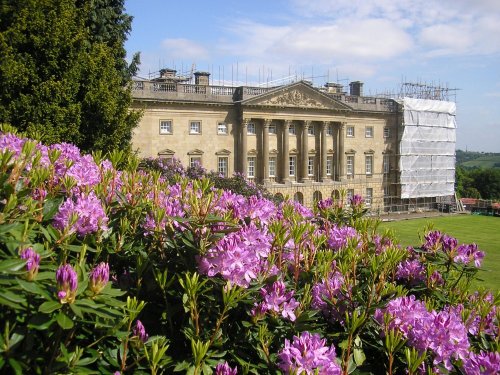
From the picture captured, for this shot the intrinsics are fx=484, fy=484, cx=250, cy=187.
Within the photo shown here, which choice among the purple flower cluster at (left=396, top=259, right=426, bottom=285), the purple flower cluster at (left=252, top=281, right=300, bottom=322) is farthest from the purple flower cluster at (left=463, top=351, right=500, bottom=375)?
the purple flower cluster at (left=396, top=259, right=426, bottom=285)

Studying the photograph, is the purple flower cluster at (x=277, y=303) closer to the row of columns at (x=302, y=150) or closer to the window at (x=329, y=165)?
the row of columns at (x=302, y=150)

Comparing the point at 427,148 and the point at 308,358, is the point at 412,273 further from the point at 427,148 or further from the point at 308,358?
the point at 427,148

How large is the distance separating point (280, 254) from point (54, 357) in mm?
1660

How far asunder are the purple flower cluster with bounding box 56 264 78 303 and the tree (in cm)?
1499

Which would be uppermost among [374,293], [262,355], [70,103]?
[70,103]

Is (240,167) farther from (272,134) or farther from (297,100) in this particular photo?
(297,100)

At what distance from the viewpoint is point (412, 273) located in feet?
13.5

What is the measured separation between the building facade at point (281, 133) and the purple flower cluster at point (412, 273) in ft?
115

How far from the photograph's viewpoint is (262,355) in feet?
9.40

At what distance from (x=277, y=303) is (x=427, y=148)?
190 feet

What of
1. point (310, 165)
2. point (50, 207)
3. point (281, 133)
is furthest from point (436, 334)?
point (310, 165)

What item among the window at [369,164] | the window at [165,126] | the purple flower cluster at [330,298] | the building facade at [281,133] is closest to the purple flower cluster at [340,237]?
the purple flower cluster at [330,298]

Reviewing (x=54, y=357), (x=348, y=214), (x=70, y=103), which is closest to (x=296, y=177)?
(x=70, y=103)

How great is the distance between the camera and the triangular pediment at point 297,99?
4466 centimetres
